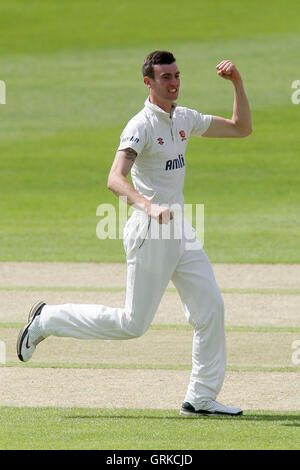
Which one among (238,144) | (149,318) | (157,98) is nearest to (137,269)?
(149,318)

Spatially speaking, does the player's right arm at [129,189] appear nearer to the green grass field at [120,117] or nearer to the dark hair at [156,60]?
the dark hair at [156,60]

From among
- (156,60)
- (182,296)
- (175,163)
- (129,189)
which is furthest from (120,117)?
(129,189)

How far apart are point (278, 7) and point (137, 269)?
4223 centimetres

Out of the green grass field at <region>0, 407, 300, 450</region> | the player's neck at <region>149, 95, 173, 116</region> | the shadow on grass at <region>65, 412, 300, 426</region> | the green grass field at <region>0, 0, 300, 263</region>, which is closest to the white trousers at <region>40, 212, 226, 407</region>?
the shadow on grass at <region>65, 412, 300, 426</region>

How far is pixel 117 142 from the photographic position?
27297 millimetres

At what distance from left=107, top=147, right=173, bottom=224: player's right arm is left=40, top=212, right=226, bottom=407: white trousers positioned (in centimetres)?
43

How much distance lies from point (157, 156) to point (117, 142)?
63.9 feet

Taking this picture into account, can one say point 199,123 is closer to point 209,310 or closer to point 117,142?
point 209,310

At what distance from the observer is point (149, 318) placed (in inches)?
315

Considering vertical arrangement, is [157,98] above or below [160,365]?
above

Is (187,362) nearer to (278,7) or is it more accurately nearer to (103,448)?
(103,448)

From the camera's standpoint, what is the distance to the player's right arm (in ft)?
23.4

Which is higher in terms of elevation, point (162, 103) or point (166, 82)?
point (166, 82)

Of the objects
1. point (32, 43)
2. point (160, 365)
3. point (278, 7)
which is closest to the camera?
point (160, 365)
